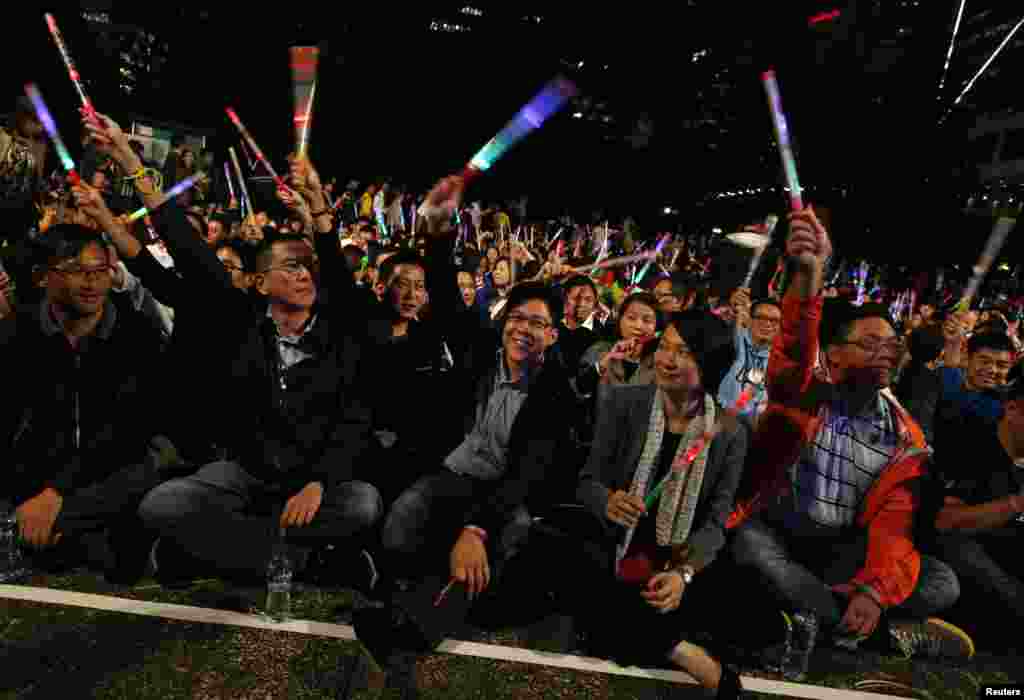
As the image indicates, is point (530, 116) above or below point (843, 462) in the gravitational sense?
above

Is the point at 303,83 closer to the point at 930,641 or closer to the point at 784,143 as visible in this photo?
the point at 784,143

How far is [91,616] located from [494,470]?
1746mm

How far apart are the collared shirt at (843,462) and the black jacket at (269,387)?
81.3 inches

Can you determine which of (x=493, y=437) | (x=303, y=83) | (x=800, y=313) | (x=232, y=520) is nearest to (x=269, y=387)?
(x=232, y=520)

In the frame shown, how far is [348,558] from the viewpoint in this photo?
327 centimetres

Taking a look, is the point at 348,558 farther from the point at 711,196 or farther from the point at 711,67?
the point at 711,196

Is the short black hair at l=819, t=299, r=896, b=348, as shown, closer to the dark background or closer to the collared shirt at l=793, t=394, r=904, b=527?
the collared shirt at l=793, t=394, r=904, b=527

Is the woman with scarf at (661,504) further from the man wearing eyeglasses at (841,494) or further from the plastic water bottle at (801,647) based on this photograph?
the man wearing eyeglasses at (841,494)

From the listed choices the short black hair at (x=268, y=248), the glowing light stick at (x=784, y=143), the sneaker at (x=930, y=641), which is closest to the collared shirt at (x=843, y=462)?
the sneaker at (x=930, y=641)

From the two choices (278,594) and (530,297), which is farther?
(530,297)

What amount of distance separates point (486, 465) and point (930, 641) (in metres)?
2.08

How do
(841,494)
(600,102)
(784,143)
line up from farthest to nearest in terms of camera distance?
(600,102) → (841,494) → (784,143)

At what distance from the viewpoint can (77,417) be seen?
329cm

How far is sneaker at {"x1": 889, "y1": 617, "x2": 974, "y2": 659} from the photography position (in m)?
3.12
